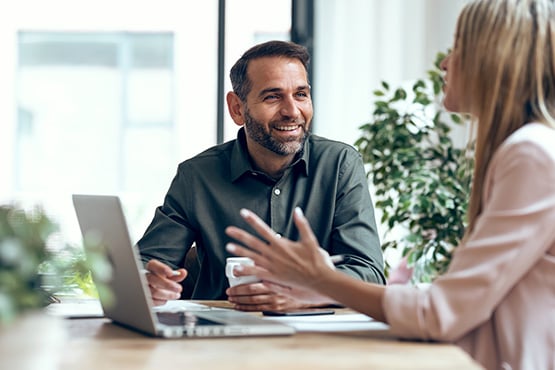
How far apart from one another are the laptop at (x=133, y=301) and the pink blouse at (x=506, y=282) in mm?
228

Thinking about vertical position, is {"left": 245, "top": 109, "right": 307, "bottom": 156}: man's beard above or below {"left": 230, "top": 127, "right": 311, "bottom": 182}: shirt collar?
above

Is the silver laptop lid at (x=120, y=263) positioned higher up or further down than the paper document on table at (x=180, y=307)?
higher up

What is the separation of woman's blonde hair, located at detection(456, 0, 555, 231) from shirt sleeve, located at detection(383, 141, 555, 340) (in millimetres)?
119

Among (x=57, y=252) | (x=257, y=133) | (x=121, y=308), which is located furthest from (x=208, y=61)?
(x=57, y=252)

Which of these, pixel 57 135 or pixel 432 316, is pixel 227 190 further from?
pixel 57 135

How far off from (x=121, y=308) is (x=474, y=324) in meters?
0.59

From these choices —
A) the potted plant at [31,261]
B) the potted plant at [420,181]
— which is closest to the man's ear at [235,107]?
the potted plant at [420,181]

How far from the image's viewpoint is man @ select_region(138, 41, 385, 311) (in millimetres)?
2398

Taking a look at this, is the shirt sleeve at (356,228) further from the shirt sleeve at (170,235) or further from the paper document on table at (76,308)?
the paper document on table at (76,308)

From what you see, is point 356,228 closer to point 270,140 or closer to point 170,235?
point 270,140

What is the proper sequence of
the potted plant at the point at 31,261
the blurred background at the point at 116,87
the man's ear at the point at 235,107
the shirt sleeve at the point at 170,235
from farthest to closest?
the blurred background at the point at 116,87 < the man's ear at the point at 235,107 < the shirt sleeve at the point at 170,235 < the potted plant at the point at 31,261

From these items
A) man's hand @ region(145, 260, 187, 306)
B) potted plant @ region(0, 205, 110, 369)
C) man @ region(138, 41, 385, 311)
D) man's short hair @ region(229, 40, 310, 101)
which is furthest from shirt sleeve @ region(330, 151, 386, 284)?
potted plant @ region(0, 205, 110, 369)

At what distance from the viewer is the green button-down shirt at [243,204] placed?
2.40m

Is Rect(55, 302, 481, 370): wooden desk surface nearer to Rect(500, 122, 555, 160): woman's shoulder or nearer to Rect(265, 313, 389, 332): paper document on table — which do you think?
Rect(265, 313, 389, 332): paper document on table
